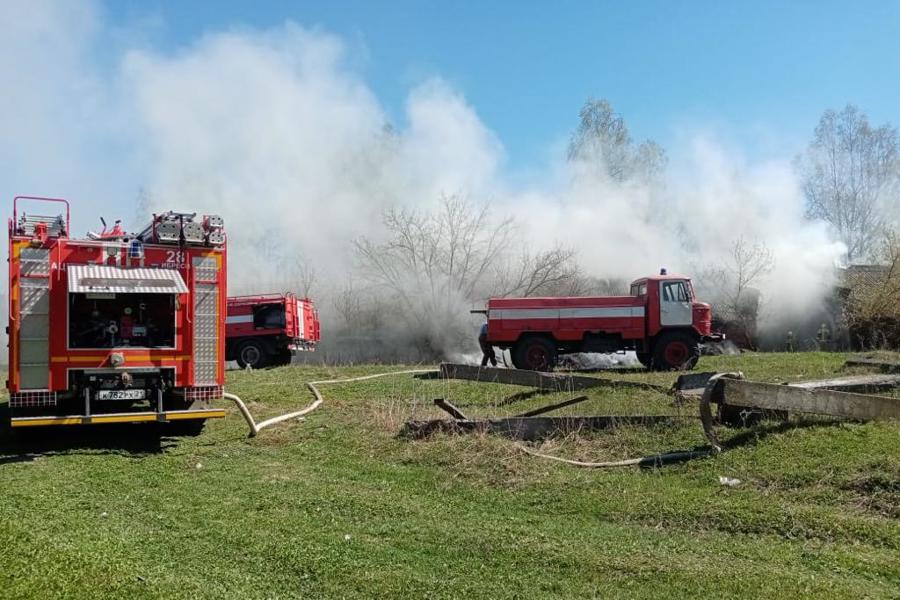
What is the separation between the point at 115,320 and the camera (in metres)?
10.0

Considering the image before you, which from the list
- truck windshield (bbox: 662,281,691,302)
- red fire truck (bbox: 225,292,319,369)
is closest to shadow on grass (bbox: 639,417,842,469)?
truck windshield (bbox: 662,281,691,302)

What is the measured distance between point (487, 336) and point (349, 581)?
16.7 m

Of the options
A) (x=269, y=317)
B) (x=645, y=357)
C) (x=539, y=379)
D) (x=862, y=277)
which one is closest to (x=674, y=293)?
(x=645, y=357)

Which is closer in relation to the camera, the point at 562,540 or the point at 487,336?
the point at 562,540

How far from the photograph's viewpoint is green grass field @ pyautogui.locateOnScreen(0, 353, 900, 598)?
4.75 meters

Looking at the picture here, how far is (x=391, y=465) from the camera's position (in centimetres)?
852

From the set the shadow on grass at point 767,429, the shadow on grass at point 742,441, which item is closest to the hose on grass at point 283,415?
the shadow on grass at point 742,441

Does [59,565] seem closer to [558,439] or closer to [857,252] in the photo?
[558,439]

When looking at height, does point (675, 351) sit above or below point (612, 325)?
below

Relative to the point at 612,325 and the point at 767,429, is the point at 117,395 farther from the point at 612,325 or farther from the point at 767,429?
the point at 612,325

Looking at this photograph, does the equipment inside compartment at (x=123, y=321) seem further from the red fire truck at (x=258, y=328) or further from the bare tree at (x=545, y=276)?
the bare tree at (x=545, y=276)

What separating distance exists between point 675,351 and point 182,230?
14442mm

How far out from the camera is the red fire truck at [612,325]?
20688 mm

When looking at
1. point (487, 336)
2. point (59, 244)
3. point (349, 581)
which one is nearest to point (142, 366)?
point (59, 244)
